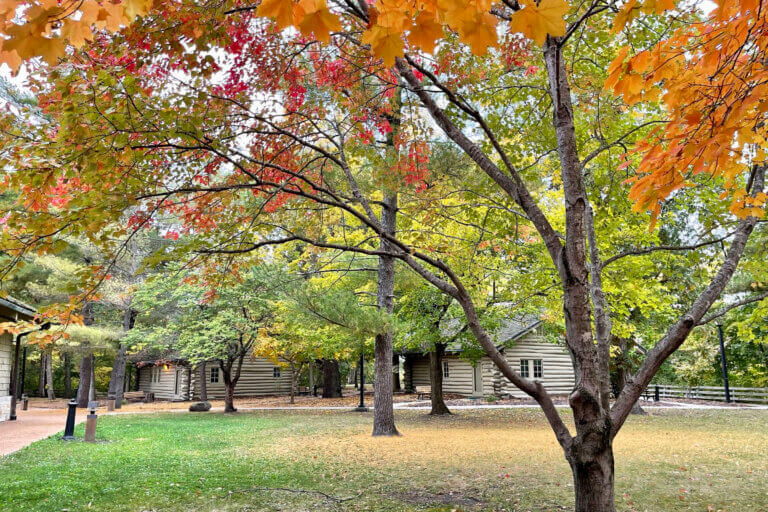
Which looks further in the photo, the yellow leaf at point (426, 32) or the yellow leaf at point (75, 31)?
the yellow leaf at point (426, 32)

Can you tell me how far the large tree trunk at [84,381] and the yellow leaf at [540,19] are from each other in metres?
27.1

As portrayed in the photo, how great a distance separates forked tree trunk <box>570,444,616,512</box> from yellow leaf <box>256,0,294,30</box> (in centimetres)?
328

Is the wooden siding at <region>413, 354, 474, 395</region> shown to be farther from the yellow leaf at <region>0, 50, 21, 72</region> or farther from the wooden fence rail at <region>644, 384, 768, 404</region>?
the yellow leaf at <region>0, 50, 21, 72</region>

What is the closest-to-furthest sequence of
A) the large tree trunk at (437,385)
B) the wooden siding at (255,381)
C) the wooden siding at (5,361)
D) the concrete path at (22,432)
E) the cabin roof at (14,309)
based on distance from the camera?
the concrete path at (22,432)
the cabin roof at (14,309)
the wooden siding at (5,361)
the large tree trunk at (437,385)
the wooden siding at (255,381)

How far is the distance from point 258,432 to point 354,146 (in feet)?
32.6

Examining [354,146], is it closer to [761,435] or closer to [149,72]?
[149,72]

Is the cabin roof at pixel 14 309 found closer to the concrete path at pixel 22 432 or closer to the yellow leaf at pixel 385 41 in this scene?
the concrete path at pixel 22 432

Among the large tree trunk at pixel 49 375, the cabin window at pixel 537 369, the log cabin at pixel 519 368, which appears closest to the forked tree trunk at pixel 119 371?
the large tree trunk at pixel 49 375

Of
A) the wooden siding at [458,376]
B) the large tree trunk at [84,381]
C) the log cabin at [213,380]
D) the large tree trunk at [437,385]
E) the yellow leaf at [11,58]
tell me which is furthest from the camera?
the log cabin at [213,380]

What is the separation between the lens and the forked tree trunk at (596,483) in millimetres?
3357

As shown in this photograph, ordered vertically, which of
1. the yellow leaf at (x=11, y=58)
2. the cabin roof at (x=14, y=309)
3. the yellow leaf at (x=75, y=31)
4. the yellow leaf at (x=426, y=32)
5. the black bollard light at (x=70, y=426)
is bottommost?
the black bollard light at (x=70, y=426)

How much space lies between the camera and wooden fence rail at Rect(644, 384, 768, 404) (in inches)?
829

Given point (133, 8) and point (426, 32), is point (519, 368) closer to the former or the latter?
point (426, 32)

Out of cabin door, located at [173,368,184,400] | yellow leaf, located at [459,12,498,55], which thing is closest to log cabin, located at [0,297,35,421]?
yellow leaf, located at [459,12,498,55]
